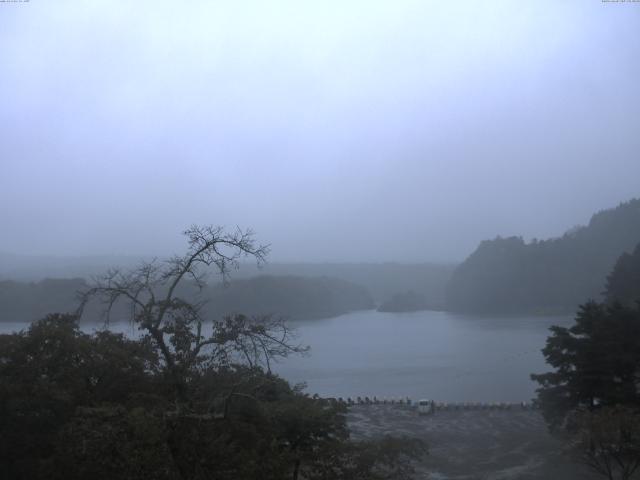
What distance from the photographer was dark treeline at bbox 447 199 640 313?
4375 cm

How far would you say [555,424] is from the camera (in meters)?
11.1

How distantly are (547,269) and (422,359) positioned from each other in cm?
2420

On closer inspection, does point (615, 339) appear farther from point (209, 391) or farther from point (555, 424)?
point (209, 391)

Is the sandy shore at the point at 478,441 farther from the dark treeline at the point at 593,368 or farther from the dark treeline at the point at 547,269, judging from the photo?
the dark treeline at the point at 547,269

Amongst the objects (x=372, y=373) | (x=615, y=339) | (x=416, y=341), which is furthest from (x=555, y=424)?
(x=416, y=341)

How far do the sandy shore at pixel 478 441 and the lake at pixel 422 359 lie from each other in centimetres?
257

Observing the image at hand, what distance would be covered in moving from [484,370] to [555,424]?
11.1 m

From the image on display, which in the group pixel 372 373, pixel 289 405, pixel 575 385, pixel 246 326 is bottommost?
pixel 372 373

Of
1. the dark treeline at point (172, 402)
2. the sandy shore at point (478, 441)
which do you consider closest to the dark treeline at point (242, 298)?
the dark treeline at point (172, 402)

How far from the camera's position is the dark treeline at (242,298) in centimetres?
2062

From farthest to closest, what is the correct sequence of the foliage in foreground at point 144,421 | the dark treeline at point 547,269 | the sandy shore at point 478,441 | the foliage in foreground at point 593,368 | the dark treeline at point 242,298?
the dark treeline at point 547,269 → the dark treeline at point 242,298 → the foliage in foreground at point 593,368 → the sandy shore at point 478,441 → the foliage in foreground at point 144,421

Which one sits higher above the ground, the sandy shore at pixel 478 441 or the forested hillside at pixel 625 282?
the forested hillside at pixel 625 282

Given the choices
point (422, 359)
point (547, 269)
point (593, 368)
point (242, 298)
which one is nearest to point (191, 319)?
point (593, 368)

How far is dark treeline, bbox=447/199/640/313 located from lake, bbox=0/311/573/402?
206 inches
